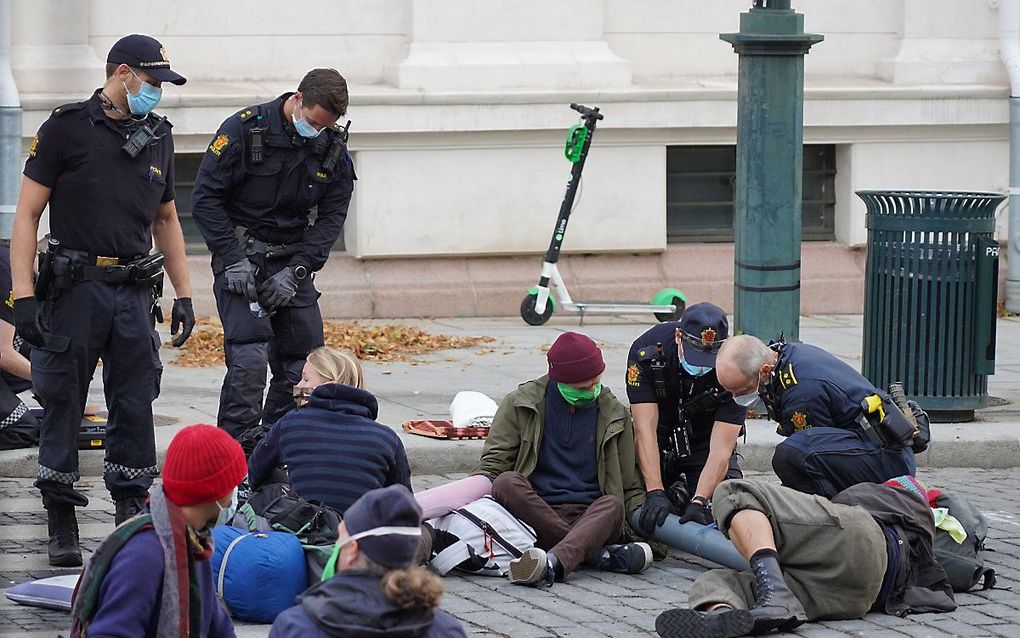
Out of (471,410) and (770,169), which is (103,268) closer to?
(471,410)

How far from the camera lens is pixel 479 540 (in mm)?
6477

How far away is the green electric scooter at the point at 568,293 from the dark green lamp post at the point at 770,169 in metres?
2.73

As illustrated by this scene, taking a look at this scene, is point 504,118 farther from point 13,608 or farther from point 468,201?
point 13,608

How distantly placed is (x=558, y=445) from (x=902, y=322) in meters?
2.97

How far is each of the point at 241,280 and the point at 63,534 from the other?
1568 mm

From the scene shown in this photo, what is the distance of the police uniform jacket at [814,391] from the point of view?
6609 millimetres

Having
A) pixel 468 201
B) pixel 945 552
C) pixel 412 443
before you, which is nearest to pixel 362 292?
pixel 468 201

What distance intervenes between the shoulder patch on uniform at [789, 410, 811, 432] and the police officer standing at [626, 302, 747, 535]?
26 centimetres

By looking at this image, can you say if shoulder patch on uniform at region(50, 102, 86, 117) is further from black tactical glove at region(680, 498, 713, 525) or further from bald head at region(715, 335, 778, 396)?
black tactical glove at region(680, 498, 713, 525)

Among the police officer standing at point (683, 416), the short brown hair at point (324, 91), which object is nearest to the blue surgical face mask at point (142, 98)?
the short brown hair at point (324, 91)

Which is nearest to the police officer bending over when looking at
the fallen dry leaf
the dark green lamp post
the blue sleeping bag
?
the blue sleeping bag

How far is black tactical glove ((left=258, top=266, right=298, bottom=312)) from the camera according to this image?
7578 millimetres

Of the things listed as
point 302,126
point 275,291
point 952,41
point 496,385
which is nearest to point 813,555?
point 275,291

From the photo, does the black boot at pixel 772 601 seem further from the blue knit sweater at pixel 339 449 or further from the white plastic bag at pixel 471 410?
the white plastic bag at pixel 471 410
